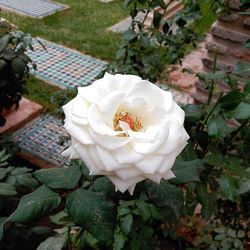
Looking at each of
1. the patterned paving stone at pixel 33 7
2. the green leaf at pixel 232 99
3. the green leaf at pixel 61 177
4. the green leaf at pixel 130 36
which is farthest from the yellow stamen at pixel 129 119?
the patterned paving stone at pixel 33 7

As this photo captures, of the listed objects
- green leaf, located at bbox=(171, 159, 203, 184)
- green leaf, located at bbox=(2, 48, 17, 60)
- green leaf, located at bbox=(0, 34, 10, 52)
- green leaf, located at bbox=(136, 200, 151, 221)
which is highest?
green leaf, located at bbox=(171, 159, 203, 184)

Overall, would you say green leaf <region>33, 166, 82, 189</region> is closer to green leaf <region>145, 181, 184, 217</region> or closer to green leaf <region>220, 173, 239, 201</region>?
green leaf <region>145, 181, 184, 217</region>

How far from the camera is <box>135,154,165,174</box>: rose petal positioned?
0.73 metres

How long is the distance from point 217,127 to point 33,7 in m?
4.35

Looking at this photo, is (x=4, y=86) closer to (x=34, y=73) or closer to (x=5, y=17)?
(x=34, y=73)

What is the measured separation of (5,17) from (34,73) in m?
1.31

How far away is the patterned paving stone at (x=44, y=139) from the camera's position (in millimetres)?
2832

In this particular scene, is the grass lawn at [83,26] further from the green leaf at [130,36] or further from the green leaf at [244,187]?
the green leaf at [244,187]

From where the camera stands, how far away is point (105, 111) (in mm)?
797

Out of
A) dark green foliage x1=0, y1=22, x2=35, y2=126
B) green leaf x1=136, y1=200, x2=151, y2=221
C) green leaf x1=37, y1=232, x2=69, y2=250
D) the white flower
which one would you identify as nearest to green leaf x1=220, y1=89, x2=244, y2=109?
the white flower

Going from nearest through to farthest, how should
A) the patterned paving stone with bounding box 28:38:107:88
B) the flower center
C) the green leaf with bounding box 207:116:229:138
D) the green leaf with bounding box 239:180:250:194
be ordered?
1. the flower center
2. the green leaf with bounding box 207:116:229:138
3. the green leaf with bounding box 239:180:250:194
4. the patterned paving stone with bounding box 28:38:107:88

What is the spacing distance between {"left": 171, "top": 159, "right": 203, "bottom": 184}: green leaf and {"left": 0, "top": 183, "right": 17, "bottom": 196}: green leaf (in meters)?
0.62

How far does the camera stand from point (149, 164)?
2.41ft

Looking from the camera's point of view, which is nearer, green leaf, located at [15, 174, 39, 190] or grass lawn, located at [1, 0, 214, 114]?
green leaf, located at [15, 174, 39, 190]
